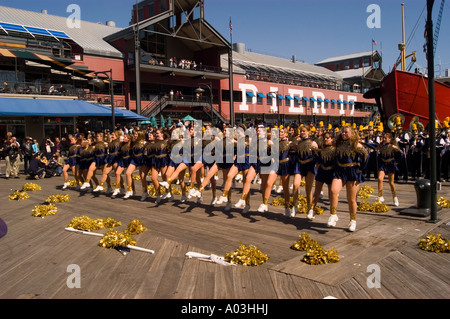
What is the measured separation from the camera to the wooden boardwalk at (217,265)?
4.66 metres

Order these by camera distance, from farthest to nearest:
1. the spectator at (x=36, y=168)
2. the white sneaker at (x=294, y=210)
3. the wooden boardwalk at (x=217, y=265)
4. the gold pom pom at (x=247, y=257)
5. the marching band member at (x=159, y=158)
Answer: the spectator at (x=36, y=168) → the marching band member at (x=159, y=158) → the white sneaker at (x=294, y=210) → the gold pom pom at (x=247, y=257) → the wooden boardwalk at (x=217, y=265)

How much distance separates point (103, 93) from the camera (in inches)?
1385

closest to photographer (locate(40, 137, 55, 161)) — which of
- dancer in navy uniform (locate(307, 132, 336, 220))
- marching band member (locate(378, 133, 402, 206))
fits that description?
dancer in navy uniform (locate(307, 132, 336, 220))

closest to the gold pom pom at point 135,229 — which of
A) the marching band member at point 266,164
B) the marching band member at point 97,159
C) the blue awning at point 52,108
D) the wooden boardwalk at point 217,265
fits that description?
the wooden boardwalk at point 217,265

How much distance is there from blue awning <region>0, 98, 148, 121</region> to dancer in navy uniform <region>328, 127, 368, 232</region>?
22.5 m

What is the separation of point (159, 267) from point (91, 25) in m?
43.1

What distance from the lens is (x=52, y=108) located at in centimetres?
2677

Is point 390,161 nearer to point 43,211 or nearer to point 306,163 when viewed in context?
point 306,163

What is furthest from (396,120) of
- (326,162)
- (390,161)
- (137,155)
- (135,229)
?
(135,229)

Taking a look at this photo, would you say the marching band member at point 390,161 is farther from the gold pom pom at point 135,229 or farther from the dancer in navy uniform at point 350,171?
the gold pom pom at point 135,229

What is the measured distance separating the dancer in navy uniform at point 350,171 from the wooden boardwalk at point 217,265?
490 mm

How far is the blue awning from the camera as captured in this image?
24219 millimetres
